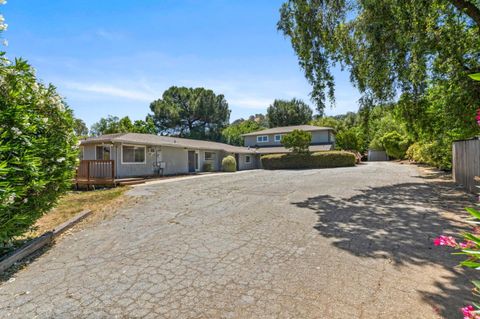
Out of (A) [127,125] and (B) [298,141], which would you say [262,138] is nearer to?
(B) [298,141]

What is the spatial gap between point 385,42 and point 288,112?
38.1 m

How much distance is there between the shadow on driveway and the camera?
300cm

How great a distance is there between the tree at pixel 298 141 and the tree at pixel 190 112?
676 inches

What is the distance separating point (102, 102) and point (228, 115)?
21643 millimetres

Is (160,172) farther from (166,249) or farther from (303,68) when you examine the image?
(166,249)

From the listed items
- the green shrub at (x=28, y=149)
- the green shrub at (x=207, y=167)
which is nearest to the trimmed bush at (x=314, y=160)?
the green shrub at (x=207, y=167)

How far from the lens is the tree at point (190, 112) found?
3856 centimetres

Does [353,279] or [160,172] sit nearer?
[353,279]

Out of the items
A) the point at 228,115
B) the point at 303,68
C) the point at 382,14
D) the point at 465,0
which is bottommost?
the point at 303,68

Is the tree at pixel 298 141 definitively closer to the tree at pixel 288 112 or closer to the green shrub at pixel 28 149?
the tree at pixel 288 112

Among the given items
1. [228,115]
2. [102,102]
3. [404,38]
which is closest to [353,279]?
[404,38]

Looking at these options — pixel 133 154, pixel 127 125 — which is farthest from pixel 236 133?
pixel 133 154

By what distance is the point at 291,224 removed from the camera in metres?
5.66

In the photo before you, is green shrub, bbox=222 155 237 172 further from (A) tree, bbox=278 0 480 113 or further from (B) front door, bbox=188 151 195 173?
(A) tree, bbox=278 0 480 113
